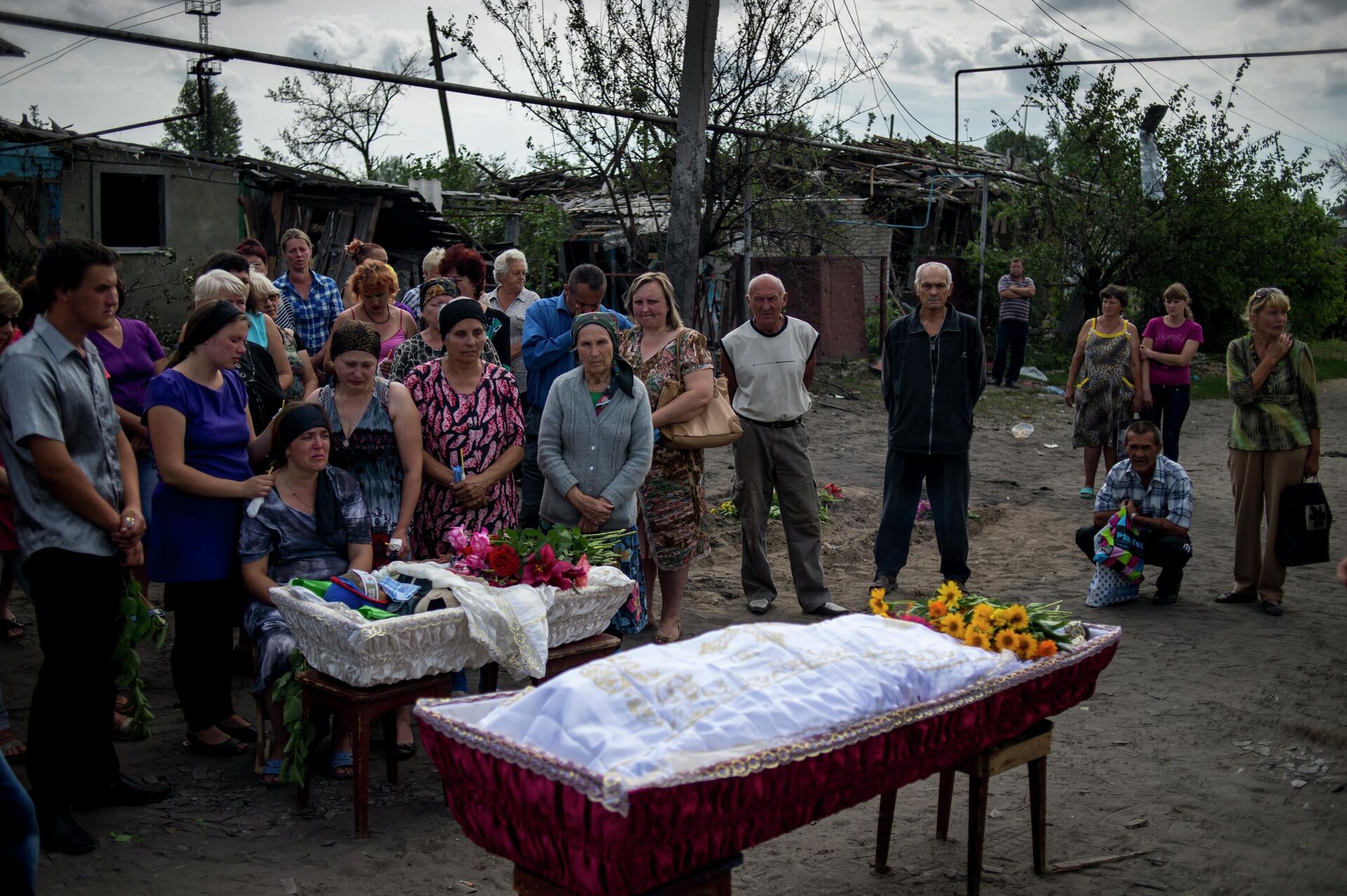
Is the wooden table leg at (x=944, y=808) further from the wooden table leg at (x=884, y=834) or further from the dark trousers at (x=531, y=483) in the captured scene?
the dark trousers at (x=531, y=483)

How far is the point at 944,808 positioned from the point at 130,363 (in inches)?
169

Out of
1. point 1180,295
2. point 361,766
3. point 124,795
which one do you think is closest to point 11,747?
point 124,795

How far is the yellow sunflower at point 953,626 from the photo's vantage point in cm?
378

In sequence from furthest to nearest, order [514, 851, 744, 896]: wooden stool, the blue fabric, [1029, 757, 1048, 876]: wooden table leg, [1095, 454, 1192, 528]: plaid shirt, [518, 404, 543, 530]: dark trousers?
[1095, 454, 1192, 528]: plaid shirt
the blue fabric
[518, 404, 543, 530]: dark trousers
[1029, 757, 1048, 876]: wooden table leg
[514, 851, 744, 896]: wooden stool

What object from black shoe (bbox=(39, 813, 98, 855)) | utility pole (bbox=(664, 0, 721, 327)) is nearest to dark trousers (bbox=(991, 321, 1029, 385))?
utility pole (bbox=(664, 0, 721, 327))

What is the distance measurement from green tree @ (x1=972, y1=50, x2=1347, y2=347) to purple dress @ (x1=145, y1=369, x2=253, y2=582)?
1891cm

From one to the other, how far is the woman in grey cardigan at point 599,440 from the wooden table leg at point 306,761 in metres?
1.80

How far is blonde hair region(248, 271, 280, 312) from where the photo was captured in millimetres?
6746

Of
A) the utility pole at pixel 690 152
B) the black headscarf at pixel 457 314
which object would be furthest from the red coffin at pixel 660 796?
the utility pole at pixel 690 152

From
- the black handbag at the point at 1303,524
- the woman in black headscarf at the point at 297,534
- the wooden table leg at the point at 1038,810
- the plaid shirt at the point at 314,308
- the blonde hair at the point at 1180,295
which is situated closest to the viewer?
the wooden table leg at the point at 1038,810

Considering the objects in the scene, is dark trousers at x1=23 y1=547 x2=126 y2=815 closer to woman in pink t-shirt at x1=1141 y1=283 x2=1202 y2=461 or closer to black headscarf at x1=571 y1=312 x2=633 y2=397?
black headscarf at x1=571 y1=312 x2=633 y2=397

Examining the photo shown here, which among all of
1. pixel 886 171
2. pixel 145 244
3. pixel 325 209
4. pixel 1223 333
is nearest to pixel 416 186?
pixel 325 209

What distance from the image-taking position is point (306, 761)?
176 inches

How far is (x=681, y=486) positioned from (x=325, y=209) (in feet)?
36.3
